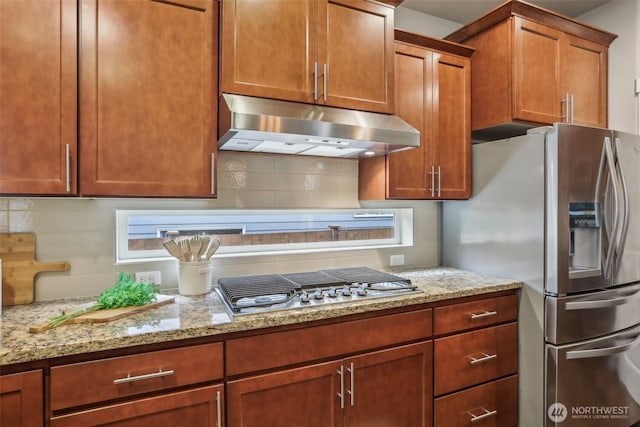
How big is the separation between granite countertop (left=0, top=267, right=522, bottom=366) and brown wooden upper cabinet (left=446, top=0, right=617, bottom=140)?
116 cm

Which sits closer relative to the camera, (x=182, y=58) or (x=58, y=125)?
(x=58, y=125)

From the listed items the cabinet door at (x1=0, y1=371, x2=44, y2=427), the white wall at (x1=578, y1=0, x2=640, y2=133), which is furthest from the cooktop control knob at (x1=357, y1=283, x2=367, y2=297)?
the white wall at (x1=578, y1=0, x2=640, y2=133)

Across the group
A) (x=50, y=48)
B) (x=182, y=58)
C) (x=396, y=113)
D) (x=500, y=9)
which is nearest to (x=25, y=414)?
(x=50, y=48)

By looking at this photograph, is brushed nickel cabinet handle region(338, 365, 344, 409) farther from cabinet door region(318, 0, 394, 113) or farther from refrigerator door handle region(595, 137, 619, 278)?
refrigerator door handle region(595, 137, 619, 278)

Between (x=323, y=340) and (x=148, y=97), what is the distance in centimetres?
129

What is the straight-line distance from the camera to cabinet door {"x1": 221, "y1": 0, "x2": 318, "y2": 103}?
1668 mm

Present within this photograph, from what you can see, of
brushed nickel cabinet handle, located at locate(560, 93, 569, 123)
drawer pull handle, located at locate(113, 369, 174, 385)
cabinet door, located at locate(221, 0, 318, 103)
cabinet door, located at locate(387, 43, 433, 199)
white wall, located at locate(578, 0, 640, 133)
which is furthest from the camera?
white wall, located at locate(578, 0, 640, 133)

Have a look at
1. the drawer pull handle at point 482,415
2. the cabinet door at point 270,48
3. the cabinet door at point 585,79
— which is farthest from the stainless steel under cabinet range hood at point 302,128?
the drawer pull handle at point 482,415

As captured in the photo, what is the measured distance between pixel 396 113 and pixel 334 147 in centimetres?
46

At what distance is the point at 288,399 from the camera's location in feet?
4.94

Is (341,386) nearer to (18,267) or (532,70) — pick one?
(18,267)

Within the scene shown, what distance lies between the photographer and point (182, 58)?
5.30 feet

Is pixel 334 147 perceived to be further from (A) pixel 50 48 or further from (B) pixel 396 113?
(A) pixel 50 48

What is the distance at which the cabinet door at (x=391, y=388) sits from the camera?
5.37 feet
